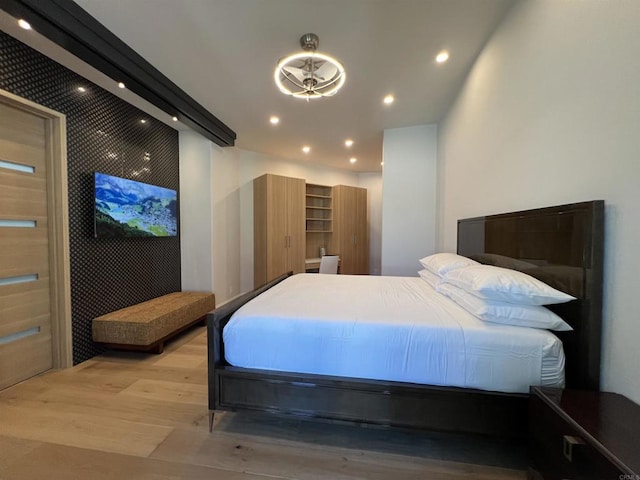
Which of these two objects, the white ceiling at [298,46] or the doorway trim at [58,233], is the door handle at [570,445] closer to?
the white ceiling at [298,46]

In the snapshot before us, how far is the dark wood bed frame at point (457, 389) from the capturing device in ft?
3.99

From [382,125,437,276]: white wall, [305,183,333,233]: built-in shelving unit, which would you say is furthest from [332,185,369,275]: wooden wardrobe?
[382,125,437,276]: white wall

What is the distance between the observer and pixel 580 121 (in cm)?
131

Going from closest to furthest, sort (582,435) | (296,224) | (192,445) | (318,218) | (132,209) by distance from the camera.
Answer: (582,435) < (192,445) < (132,209) < (296,224) < (318,218)

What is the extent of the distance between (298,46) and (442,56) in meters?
1.33

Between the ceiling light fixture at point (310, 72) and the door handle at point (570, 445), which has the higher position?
the ceiling light fixture at point (310, 72)

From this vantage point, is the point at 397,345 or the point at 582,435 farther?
the point at 397,345

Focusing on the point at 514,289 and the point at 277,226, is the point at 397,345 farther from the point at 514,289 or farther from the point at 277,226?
the point at 277,226

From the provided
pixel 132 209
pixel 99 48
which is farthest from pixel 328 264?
pixel 99 48

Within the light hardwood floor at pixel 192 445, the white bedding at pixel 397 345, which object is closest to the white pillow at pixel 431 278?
the white bedding at pixel 397 345

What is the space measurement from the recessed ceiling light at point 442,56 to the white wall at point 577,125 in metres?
0.30

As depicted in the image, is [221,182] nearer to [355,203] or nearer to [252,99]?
[252,99]

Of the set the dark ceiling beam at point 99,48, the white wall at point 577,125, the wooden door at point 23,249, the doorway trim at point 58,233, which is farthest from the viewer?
the doorway trim at point 58,233

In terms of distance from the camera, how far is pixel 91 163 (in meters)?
2.61
